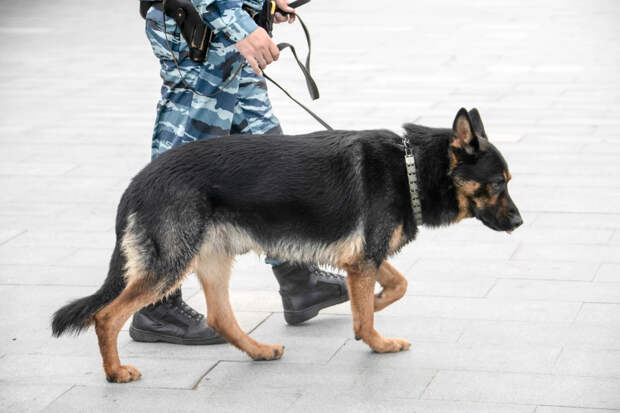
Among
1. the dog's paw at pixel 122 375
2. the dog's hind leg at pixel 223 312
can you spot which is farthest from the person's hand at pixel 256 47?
the dog's paw at pixel 122 375

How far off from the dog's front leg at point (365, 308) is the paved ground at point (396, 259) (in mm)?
78

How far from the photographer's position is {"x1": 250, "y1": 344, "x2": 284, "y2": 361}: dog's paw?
4668 mm

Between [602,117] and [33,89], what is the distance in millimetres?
6174

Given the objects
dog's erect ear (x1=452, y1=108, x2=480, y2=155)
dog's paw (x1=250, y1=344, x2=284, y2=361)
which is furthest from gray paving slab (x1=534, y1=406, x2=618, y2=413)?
dog's paw (x1=250, y1=344, x2=284, y2=361)

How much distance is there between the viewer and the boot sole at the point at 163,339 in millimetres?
4934

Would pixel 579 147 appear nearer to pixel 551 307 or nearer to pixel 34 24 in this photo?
pixel 551 307

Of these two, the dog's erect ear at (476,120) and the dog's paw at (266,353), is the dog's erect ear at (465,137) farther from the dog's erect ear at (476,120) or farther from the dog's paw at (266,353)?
the dog's paw at (266,353)

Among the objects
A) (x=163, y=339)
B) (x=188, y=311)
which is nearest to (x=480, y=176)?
(x=188, y=311)

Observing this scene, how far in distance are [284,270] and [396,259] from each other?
1078 millimetres

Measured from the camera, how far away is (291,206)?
14.4ft

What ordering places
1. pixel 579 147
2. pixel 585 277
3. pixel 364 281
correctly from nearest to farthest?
pixel 364 281 < pixel 585 277 < pixel 579 147

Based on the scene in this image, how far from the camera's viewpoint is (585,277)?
5562 millimetres

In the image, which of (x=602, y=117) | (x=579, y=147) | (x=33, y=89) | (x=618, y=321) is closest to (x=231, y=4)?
(x=618, y=321)

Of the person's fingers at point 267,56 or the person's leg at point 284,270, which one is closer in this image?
the person's fingers at point 267,56
